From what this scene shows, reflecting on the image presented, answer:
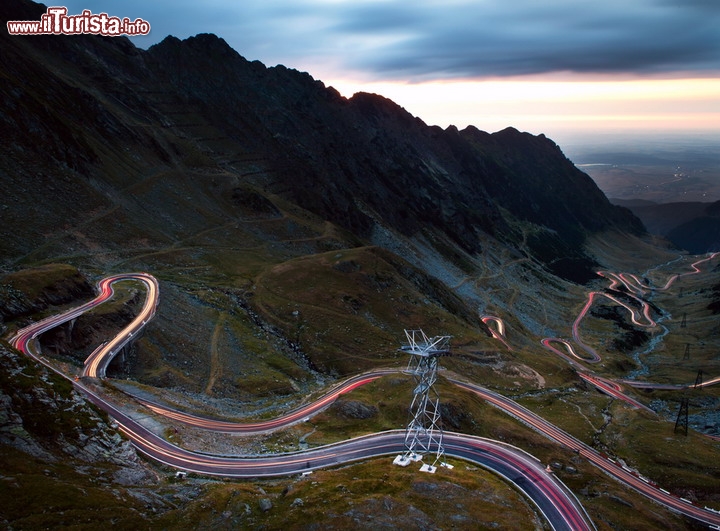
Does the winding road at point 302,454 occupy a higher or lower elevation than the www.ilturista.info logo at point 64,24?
lower

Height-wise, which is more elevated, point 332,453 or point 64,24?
point 64,24

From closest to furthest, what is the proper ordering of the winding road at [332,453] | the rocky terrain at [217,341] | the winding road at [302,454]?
the rocky terrain at [217,341], the winding road at [302,454], the winding road at [332,453]

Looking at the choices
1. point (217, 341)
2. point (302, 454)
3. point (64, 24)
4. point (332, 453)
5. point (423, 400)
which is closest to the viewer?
point (302, 454)

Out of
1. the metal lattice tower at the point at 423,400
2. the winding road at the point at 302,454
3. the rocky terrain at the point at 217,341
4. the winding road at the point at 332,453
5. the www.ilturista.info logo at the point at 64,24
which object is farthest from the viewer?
the www.ilturista.info logo at the point at 64,24

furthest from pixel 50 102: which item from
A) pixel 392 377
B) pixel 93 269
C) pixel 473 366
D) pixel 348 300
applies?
pixel 473 366

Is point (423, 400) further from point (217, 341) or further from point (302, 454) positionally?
point (217, 341)

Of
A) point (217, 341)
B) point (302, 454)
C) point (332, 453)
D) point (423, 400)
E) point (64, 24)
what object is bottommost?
point (332, 453)

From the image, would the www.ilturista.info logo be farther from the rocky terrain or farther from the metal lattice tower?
the metal lattice tower

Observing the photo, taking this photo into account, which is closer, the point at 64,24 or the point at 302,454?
the point at 302,454

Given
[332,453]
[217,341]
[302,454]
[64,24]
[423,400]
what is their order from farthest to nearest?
1. [64,24]
2. [217,341]
3. [423,400]
4. [332,453]
5. [302,454]

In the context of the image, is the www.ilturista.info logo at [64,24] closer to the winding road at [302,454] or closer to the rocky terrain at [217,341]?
the rocky terrain at [217,341]

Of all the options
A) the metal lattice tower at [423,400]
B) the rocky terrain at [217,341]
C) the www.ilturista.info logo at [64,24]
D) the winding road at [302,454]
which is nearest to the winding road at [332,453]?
the winding road at [302,454]

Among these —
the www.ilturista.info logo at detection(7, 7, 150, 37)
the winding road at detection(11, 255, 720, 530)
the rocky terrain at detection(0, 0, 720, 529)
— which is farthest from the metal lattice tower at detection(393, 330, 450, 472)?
the www.ilturista.info logo at detection(7, 7, 150, 37)

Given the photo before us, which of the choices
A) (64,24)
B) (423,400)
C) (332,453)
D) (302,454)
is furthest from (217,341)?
(64,24)
